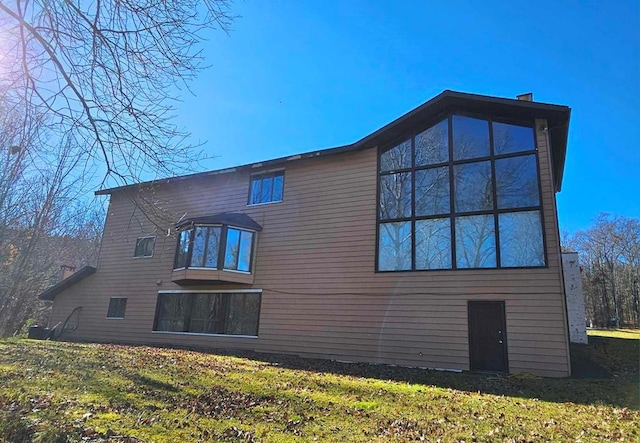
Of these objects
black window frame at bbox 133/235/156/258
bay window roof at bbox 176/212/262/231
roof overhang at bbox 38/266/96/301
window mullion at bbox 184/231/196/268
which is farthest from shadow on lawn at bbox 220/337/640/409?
roof overhang at bbox 38/266/96/301

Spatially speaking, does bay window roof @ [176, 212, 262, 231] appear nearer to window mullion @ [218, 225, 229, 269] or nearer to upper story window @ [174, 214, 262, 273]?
upper story window @ [174, 214, 262, 273]

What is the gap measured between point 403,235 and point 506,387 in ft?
17.0

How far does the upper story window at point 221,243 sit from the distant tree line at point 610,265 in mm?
37877

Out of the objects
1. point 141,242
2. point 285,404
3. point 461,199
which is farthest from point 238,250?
point 285,404

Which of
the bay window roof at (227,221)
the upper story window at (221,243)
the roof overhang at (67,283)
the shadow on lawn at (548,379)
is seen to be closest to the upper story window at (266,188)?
the bay window roof at (227,221)

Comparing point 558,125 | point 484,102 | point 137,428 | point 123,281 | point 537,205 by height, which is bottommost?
point 137,428

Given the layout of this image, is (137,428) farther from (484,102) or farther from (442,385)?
(484,102)

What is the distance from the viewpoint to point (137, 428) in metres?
4.61

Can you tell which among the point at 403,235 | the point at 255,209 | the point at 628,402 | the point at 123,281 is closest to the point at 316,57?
the point at 403,235

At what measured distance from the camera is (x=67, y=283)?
1883 centimetres

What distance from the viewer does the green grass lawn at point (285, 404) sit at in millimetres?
4672

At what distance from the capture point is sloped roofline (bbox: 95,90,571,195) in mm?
11243

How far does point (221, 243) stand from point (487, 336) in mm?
9169

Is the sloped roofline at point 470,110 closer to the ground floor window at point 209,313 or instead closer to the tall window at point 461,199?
the tall window at point 461,199
